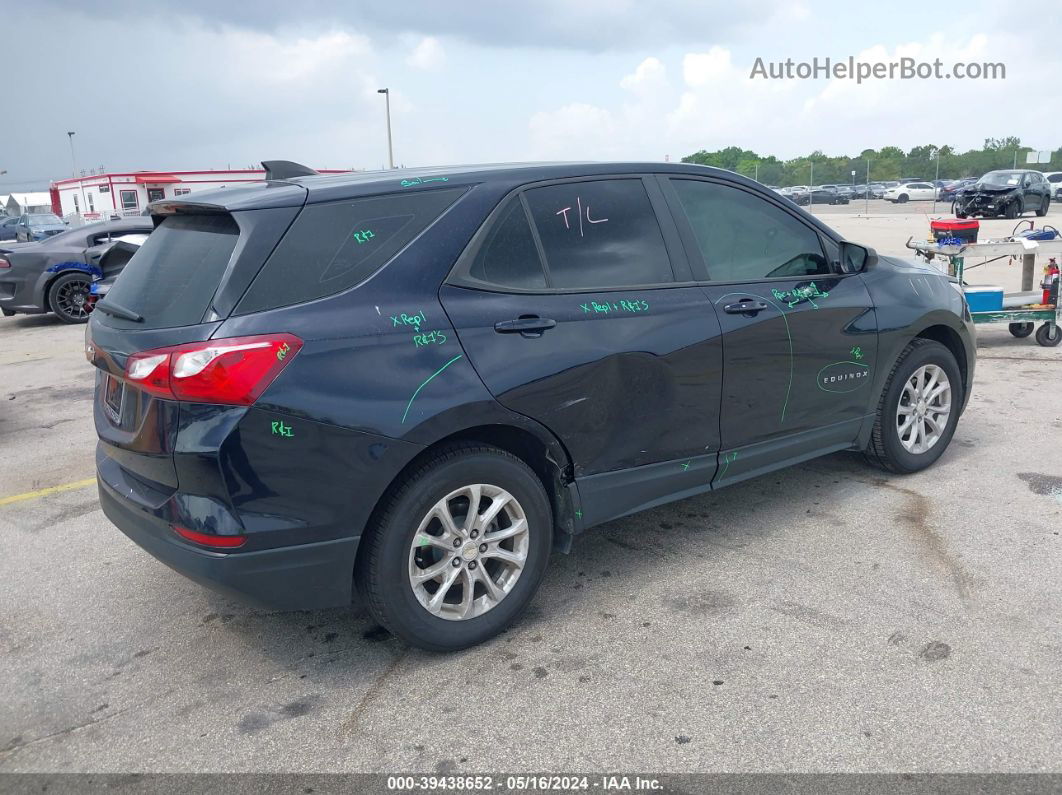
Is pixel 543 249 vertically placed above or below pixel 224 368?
above

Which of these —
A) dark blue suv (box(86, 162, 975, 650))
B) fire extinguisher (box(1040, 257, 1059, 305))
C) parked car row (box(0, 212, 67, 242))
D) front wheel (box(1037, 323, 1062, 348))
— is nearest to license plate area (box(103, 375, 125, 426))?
dark blue suv (box(86, 162, 975, 650))

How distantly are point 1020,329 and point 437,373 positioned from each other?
26.4 ft

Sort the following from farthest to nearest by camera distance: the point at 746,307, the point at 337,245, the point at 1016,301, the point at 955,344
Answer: the point at 1016,301
the point at 955,344
the point at 746,307
the point at 337,245

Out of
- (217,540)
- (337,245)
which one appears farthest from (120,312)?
(217,540)

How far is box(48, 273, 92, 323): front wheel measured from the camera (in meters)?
12.5

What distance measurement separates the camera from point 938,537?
4.26 m

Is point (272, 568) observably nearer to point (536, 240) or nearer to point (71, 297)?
point (536, 240)

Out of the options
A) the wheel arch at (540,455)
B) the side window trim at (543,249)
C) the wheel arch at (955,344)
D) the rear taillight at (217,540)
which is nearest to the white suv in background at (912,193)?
the wheel arch at (955,344)

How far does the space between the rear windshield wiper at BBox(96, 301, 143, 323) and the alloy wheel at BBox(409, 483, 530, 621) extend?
4.10 feet

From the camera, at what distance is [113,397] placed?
10.9 ft

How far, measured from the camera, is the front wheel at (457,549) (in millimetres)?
3125

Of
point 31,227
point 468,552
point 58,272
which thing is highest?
point 31,227

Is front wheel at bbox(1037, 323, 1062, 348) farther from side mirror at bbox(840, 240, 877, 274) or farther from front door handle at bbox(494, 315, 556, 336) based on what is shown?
front door handle at bbox(494, 315, 556, 336)

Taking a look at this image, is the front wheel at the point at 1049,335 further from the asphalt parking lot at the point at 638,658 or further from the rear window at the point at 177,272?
the rear window at the point at 177,272
